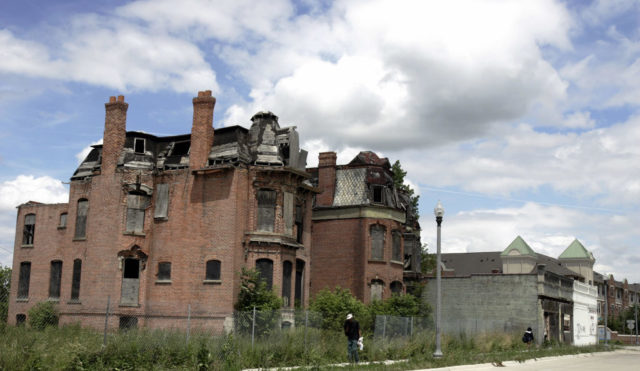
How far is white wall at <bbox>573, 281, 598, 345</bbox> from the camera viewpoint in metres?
52.9

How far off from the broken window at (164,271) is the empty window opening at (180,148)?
676 cm

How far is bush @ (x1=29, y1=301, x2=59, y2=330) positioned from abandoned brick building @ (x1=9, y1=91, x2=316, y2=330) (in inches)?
25.5

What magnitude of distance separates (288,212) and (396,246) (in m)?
→ 11.2

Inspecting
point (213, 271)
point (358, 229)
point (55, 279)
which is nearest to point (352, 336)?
point (213, 271)

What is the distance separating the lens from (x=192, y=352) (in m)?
17.2

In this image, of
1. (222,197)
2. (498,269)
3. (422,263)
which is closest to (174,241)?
(222,197)

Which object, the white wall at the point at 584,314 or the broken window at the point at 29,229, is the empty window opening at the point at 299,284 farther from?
the white wall at the point at 584,314

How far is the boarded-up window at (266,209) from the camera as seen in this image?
3597 centimetres

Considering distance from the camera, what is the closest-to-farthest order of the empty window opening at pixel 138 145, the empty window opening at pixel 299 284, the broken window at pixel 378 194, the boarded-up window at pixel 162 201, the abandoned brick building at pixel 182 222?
the abandoned brick building at pixel 182 222 → the boarded-up window at pixel 162 201 → the empty window opening at pixel 138 145 → the empty window opening at pixel 299 284 → the broken window at pixel 378 194

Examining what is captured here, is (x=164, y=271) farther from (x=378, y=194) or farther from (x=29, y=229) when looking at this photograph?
(x=378, y=194)

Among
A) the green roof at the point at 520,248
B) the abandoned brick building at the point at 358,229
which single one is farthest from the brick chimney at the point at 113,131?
the green roof at the point at 520,248

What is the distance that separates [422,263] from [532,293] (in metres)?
13.5

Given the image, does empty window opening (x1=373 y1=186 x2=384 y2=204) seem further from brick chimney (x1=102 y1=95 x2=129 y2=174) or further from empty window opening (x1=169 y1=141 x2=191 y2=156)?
brick chimney (x1=102 y1=95 x2=129 y2=174)

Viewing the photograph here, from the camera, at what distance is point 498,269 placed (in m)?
97.8
